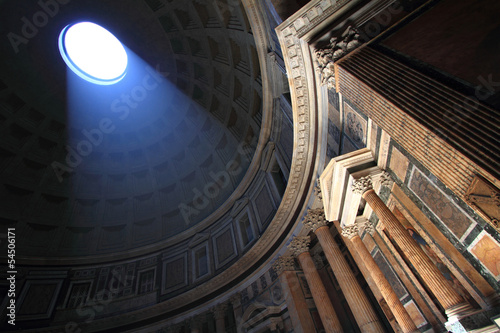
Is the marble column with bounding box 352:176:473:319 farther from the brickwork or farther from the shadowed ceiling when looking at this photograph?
the shadowed ceiling

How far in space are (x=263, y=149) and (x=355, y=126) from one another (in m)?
7.60

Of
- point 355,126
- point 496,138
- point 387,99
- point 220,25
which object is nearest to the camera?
point 496,138

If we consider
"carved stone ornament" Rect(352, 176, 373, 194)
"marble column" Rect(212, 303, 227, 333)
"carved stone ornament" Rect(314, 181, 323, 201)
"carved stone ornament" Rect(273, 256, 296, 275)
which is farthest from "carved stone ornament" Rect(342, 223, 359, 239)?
"marble column" Rect(212, 303, 227, 333)

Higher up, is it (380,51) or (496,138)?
(380,51)

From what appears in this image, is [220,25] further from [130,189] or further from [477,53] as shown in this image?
[130,189]

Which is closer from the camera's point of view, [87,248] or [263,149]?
[263,149]

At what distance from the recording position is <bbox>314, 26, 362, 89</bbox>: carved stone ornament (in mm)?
5645

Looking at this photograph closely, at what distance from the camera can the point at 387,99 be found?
433 centimetres


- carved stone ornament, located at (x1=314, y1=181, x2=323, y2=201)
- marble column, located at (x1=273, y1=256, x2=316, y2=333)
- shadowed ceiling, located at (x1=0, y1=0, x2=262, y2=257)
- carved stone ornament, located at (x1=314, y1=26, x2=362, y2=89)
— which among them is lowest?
marble column, located at (x1=273, y1=256, x2=316, y2=333)

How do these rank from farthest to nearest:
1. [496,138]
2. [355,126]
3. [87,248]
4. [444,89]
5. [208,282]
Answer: [87,248]
[208,282]
[355,126]
[444,89]
[496,138]

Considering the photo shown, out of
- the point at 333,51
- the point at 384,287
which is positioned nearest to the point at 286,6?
the point at 333,51

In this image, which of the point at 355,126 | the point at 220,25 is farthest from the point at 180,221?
the point at 355,126

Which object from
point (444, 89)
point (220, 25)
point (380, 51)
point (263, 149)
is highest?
point (220, 25)

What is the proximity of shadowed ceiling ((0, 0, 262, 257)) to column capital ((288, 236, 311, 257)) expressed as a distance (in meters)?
6.84
